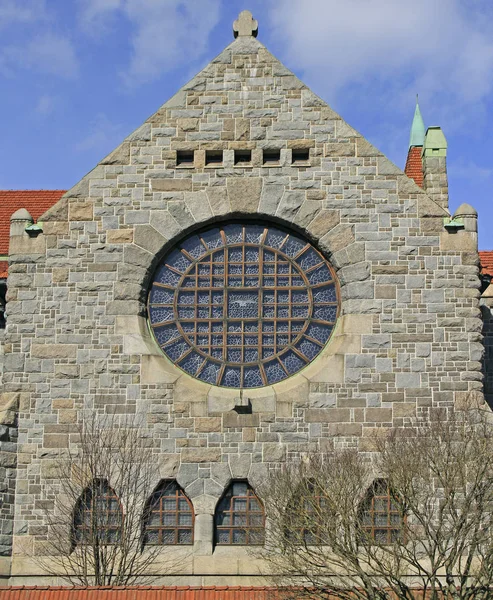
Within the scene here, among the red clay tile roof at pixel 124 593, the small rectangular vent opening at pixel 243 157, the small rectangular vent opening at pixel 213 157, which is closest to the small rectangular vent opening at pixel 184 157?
the small rectangular vent opening at pixel 213 157

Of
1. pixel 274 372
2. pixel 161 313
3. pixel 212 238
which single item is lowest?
pixel 274 372

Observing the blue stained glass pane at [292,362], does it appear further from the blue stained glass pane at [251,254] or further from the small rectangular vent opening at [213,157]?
the small rectangular vent opening at [213,157]

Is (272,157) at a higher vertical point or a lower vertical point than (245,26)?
lower

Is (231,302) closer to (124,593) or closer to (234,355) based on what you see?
(234,355)

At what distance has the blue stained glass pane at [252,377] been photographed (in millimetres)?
28859

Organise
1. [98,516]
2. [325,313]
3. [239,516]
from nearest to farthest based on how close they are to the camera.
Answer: [98,516], [239,516], [325,313]

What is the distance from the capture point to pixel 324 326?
29.2 metres

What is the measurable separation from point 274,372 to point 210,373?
1.40 m

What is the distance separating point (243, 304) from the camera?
96.0ft

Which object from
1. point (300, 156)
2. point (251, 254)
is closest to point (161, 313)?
point (251, 254)

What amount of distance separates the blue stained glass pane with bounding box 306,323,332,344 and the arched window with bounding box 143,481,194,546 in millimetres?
4444

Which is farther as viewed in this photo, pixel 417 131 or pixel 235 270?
pixel 417 131

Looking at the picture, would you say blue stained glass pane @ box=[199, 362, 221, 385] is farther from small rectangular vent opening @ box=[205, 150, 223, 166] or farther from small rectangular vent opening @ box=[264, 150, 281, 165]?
small rectangular vent opening @ box=[264, 150, 281, 165]

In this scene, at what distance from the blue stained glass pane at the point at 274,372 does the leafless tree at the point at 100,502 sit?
9.97 feet
